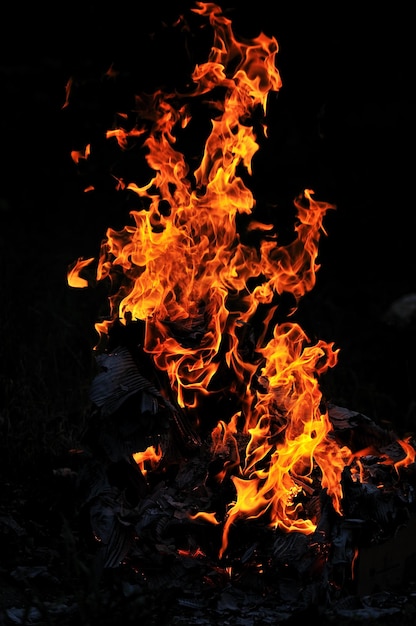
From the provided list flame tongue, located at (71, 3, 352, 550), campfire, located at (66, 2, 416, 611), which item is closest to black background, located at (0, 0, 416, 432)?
flame tongue, located at (71, 3, 352, 550)

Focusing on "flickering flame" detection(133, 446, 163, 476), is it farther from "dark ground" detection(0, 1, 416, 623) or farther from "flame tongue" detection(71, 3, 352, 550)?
"dark ground" detection(0, 1, 416, 623)

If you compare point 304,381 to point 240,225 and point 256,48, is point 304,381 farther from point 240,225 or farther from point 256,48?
point 240,225

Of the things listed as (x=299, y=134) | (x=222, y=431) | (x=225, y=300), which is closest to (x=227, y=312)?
(x=225, y=300)

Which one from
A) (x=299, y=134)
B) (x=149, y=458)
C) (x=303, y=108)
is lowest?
(x=299, y=134)

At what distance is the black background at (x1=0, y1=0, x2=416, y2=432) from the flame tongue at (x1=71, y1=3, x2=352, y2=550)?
12.6 ft

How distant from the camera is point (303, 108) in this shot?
9633 millimetres

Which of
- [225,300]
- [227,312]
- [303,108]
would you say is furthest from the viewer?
[303,108]

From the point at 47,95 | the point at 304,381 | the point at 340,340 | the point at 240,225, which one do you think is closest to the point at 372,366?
the point at 340,340

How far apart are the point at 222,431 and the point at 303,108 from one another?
5.34 m

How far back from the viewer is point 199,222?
512 cm

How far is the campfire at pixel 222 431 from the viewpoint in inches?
177

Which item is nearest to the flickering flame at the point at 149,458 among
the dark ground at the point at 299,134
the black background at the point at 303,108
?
the dark ground at the point at 299,134

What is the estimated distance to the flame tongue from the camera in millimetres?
4809

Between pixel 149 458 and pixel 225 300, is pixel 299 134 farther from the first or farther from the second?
pixel 149 458
